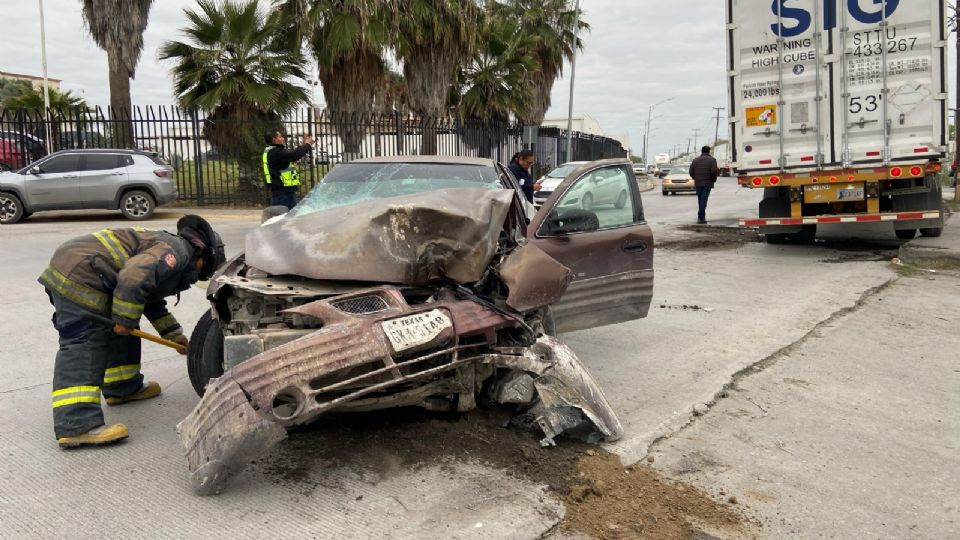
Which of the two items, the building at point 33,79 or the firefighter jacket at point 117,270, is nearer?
the firefighter jacket at point 117,270

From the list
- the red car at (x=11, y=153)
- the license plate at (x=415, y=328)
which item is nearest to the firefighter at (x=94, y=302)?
the license plate at (x=415, y=328)

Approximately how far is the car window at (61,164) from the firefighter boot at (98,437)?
12.4 metres

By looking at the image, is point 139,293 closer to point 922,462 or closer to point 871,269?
point 922,462

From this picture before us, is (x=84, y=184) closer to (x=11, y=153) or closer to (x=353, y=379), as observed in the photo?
(x=11, y=153)

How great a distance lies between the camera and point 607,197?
212 inches

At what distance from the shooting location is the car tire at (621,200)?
538 cm

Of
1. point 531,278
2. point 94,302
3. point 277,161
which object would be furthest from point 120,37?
point 531,278

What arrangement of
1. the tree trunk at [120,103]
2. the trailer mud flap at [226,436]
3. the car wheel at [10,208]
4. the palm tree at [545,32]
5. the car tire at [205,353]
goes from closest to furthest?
the trailer mud flap at [226,436], the car tire at [205,353], the car wheel at [10,208], the tree trunk at [120,103], the palm tree at [545,32]

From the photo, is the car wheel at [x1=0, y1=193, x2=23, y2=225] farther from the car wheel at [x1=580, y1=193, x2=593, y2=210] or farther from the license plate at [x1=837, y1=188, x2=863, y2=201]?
the license plate at [x1=837, y1=188, x2=863, y2=201]

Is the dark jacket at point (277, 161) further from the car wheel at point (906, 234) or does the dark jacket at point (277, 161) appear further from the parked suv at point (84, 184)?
the car wheel at point (906, 234)

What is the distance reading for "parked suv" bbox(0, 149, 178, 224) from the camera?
14.1 meters

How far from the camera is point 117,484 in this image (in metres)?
3.27

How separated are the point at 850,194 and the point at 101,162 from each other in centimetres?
1344

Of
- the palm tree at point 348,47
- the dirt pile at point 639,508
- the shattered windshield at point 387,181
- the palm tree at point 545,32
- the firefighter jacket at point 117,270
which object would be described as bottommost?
the dirt pile at point 639,508
